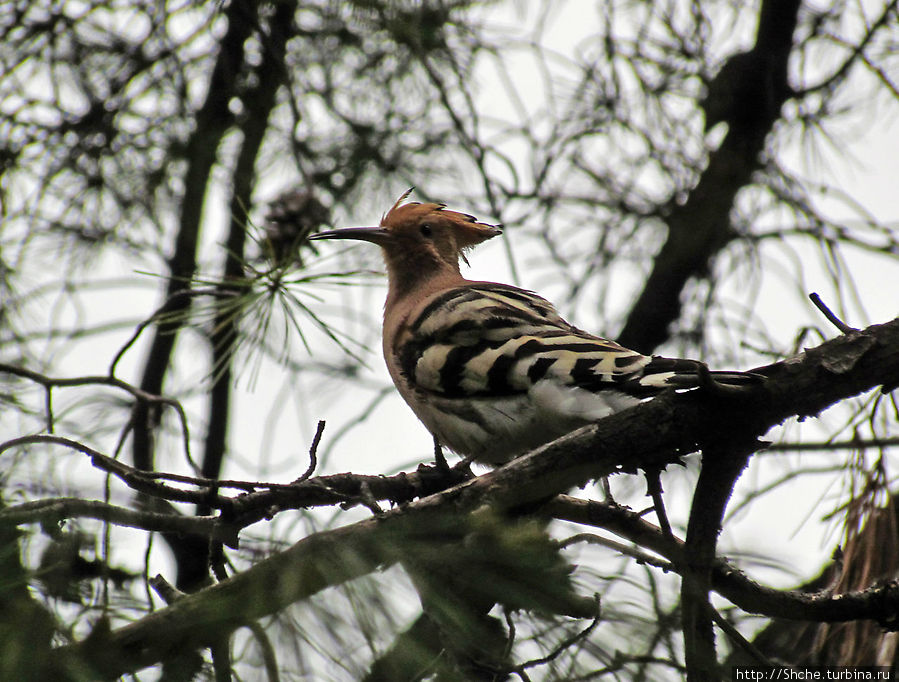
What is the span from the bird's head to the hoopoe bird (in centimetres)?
15

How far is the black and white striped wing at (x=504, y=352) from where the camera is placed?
229cm

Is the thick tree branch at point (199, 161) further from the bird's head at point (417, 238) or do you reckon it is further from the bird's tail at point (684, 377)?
the bird's tail at point (684, 377)

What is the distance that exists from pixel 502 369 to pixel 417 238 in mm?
1228

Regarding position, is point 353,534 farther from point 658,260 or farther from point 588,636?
point 658,260

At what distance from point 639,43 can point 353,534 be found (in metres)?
3.31

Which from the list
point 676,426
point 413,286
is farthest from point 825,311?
point 413,286

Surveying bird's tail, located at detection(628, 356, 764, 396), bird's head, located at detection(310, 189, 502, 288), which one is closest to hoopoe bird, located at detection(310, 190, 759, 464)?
bird's tail, located at detection(628, 356, 764, 396)

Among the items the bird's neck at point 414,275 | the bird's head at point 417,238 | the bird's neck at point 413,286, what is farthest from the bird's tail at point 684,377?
the bird's head at point 417,238

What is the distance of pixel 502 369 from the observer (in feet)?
8.16

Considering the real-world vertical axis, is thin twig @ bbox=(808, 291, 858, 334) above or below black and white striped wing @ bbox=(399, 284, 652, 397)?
below

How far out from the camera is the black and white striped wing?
2.29 meters

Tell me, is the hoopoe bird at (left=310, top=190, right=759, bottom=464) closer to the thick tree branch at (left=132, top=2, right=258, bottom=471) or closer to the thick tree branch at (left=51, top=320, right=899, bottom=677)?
the thick tree branch at (left=51, top=320, right=899, bottom=677)

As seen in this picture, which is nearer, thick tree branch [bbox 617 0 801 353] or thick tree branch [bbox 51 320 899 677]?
thick tree branch [bbox 51 320 899 677]

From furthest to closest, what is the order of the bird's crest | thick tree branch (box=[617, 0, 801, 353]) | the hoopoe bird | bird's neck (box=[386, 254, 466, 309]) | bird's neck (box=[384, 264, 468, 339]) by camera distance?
thick tree branch (box=[617, 0, 801, 353])
the bird's crest
bird's neck (box=[386, 254, 466, 309])
bird's neck (box=[384, 264, 468, 339])
the hoopoe bird
